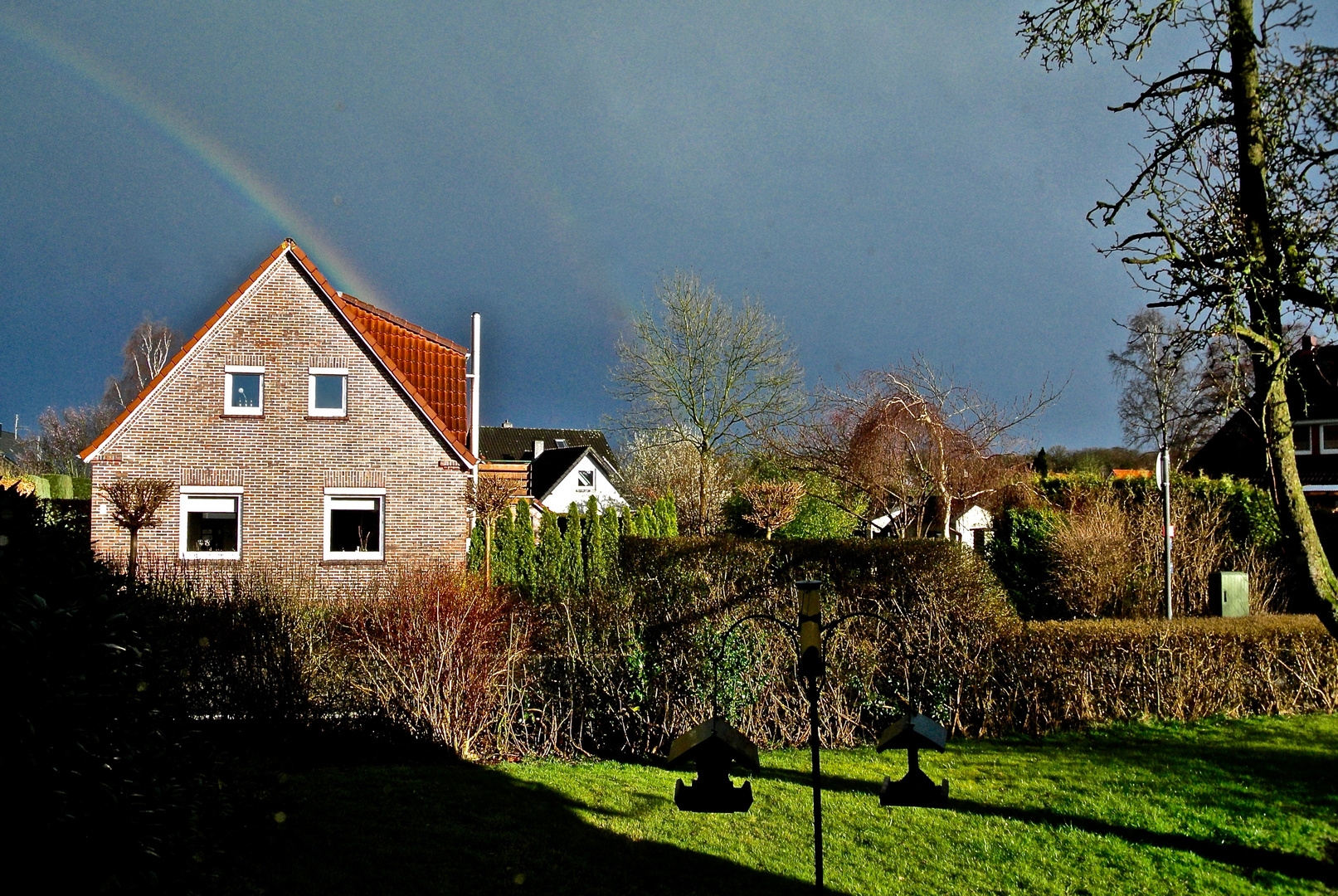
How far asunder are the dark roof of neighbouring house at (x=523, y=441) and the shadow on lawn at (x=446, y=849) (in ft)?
160

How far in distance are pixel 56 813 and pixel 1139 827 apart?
6.53 metres

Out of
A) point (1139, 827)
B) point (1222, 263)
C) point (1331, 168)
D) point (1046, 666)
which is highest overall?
point (1331, 168)

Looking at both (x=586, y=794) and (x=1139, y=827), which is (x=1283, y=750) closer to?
(x=1139, y=827)

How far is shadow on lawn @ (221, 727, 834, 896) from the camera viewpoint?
16.9 feet

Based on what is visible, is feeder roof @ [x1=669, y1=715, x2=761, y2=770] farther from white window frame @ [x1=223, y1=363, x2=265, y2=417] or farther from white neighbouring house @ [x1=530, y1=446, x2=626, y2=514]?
white neighbouring house @ [x1=530, y1=446, x2=626, y2=514]

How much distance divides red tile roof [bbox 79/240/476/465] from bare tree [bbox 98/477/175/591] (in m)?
2.15

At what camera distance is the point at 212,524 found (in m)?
20.6

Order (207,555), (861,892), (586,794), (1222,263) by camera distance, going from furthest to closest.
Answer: (207,555), (586,794), (1222,263), (861,892)

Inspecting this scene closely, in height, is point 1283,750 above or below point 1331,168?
below

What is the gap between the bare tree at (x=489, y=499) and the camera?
68.6 ft

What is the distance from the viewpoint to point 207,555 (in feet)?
66.5

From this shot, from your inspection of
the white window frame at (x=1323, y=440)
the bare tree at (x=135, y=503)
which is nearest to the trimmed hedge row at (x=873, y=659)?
the bare tree at (x=135, y=503)

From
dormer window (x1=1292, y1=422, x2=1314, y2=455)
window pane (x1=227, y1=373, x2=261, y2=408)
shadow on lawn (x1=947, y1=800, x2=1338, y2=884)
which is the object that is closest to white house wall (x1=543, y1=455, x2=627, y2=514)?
window pane (x1=227, y1=373, x2=261, y2=408)

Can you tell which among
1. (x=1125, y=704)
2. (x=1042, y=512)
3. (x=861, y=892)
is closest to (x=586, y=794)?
(x=861, y=892)
